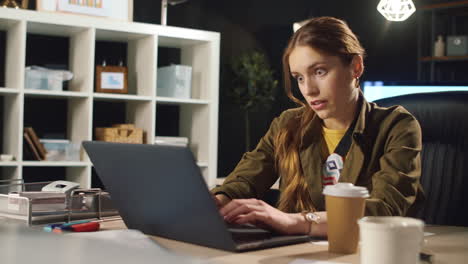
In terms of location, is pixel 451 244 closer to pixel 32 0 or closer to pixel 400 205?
pixel 400 205

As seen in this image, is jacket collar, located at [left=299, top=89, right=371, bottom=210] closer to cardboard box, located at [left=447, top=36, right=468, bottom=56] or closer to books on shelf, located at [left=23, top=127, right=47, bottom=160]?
books on shelf, located at [left=23, top=127, right=47, bottom=160]

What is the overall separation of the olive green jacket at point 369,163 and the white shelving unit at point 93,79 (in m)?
2.21

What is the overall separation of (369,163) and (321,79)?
9.6 inches

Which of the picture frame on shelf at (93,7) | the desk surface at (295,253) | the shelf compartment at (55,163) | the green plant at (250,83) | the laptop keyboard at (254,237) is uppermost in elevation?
the picture frame on shelf at (93,7)

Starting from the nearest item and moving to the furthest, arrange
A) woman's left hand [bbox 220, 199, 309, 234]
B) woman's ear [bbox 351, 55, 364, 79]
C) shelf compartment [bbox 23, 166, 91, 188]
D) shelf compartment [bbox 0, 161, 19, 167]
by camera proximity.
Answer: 1. woman's left hand [bbox 220, 199, 309, 234]
2. woman's ear [bbox 351, 55, 364, 79]
3. shelf compartment [bbox 0, 161, 19, 167]
4. shelf compartment [bbox 23, 166, 91, 188]

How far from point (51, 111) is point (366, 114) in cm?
294

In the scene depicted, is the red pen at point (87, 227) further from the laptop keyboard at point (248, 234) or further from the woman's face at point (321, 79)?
the woman's face at point (321, 79)

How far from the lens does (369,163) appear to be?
1.46 metres

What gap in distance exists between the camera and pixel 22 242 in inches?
11.4

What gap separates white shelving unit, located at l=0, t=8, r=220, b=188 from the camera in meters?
3.44

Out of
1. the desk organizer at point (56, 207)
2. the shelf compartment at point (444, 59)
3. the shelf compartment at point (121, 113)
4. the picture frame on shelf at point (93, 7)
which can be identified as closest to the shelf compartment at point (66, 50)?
the picture frame on shelf at point (93, 7)

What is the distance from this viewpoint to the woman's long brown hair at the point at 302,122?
1.48m

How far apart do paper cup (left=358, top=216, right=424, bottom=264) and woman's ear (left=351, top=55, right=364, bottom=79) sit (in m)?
0.84

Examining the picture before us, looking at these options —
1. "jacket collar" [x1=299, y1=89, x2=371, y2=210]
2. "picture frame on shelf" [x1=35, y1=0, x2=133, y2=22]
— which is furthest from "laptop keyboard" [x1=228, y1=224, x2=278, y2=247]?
"picture frame on shelf" [x1=35, y1=0, x2=133, y2=22]
